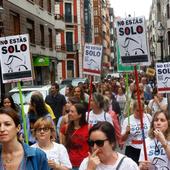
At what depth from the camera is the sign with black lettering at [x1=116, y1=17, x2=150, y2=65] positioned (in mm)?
7660

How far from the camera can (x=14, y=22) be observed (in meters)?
30.0

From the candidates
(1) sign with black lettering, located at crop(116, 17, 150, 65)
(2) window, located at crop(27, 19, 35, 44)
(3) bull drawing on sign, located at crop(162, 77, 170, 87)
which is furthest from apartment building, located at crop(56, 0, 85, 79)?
(1) sign with black lettering, located at crop(116, 17, 150, 65)

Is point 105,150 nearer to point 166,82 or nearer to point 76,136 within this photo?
point 76,136

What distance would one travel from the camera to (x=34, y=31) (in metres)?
34.4

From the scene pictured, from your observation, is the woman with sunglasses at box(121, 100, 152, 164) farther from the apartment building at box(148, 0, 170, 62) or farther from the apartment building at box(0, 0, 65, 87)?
the apartment building at box(148, 0, 170, 62)

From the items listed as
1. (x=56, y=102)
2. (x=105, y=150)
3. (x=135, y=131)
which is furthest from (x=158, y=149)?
(x=56, y=102)

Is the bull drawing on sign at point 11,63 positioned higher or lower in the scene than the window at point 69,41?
lower

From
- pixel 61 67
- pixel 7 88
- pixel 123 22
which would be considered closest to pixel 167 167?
pixel 123 22

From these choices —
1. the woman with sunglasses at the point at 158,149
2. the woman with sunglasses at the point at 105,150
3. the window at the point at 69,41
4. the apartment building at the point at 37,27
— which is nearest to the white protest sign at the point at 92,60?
the woman with sunglasses at the point at 158,149

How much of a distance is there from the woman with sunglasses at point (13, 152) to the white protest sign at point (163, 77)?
7.30m

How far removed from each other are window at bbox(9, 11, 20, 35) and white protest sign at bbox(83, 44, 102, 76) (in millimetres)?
16735

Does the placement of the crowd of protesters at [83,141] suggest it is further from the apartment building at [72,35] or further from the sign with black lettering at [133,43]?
the apartment building at [72,35]

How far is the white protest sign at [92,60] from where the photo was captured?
1254 cm

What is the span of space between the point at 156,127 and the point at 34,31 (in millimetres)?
29199
